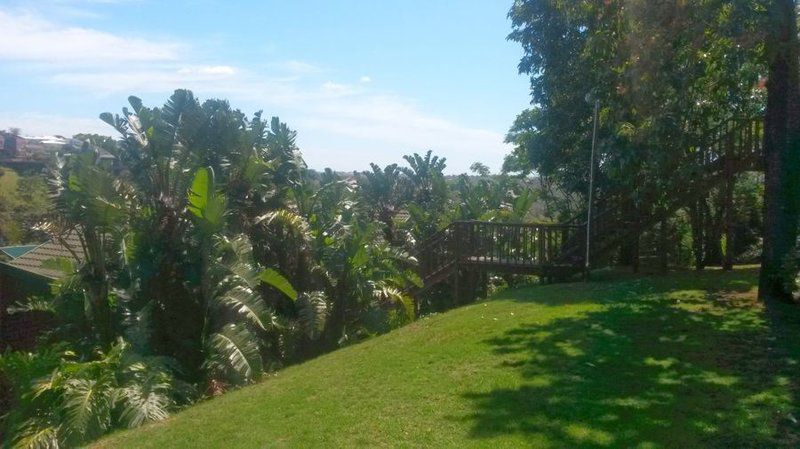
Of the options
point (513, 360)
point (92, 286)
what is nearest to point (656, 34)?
point (513, 360)

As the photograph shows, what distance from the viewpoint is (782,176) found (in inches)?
466

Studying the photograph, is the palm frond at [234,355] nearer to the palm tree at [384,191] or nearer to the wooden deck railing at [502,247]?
the wooden deck railing at [502,247]

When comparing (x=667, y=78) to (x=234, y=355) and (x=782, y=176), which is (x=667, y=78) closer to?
(x=782, y=176)

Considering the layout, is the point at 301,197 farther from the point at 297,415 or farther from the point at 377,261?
the point at 297,415

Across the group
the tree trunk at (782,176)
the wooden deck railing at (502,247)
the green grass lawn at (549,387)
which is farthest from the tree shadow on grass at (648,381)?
the wooden deck railing at (502,247)

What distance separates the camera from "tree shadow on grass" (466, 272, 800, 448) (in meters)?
7.16

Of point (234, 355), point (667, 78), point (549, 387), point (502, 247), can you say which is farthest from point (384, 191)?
point (549, 387)

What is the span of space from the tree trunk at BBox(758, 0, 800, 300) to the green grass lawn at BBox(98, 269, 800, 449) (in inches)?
20.9

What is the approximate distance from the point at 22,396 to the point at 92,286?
113 inches

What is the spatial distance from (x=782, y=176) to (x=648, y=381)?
15.9 ft

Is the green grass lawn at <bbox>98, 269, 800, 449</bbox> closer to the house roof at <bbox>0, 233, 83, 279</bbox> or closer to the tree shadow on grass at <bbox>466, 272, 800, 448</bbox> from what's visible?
the tree shadow on grass at <bbox>466, 272, 800, 448</bbox>

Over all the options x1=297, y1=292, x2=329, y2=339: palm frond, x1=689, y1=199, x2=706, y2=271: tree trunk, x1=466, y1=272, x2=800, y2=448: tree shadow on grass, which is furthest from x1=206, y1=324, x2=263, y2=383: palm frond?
x1=689, y1=199, x2=706, y2=271: tree trunk

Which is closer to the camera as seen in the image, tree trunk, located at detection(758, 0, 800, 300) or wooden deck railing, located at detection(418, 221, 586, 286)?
tree trunk, located at detection(758, 0, 800, 300)

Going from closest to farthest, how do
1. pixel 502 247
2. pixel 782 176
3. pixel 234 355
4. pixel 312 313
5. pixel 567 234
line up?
pixel 782 176 → pixel 234 355 → pixel 312 313 → pixel 567 234 → pixel 502 247
